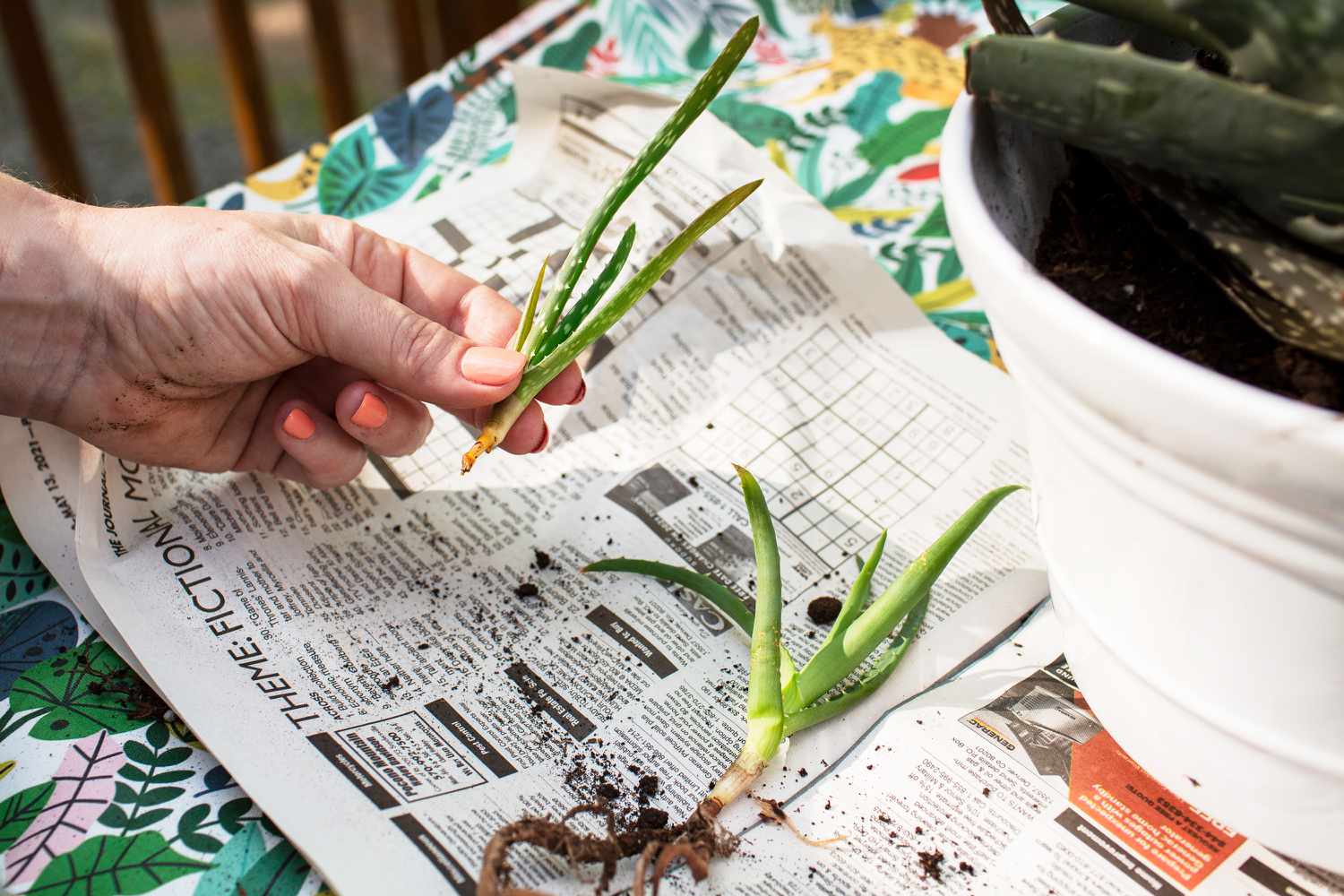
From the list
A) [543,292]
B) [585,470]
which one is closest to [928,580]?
[585,470]

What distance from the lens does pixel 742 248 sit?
40.3 inches

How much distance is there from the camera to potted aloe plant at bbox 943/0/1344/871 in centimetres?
43

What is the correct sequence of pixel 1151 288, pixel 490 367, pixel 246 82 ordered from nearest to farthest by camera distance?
pixel 1151 288 < pixel 490 367 < pixel 246 82

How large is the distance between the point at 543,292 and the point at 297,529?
29cm

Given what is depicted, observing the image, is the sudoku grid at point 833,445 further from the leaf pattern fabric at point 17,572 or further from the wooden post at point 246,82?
the wooden post at point 246,82

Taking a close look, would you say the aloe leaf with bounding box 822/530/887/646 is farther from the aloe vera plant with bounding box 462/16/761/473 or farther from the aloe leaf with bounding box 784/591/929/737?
the aloe vera plant with bounding box 462/16/761/473

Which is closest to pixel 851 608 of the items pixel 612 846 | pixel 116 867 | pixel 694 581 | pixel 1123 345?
pixel 694 581

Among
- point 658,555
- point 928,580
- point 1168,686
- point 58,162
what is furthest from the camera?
point 58,162

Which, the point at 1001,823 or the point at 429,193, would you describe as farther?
the point at 429,193

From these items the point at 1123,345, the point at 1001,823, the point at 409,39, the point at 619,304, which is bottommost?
the point at 1001,823

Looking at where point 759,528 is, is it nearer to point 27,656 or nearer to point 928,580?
point 928,580

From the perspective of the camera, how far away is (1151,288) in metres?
0.56

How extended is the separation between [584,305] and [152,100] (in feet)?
4.10

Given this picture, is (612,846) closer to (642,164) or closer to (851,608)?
(851,608)
